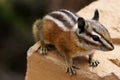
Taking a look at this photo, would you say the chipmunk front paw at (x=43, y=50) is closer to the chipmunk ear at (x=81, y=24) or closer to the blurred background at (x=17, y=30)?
the chipmunk ear at (x=81, y=24)

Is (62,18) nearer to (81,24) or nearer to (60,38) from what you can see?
(60,38)

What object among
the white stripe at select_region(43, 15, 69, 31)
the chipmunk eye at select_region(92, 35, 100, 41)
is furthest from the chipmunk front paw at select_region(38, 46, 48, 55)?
the chipmunk eye at select_region(92, 35, 100, 41)

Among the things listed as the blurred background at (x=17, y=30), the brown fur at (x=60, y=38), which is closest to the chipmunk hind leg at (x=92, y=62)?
the brown fur at (x=60, y=38)

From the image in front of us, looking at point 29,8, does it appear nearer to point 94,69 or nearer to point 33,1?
point 33,1

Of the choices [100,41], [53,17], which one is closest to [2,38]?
[53,17]

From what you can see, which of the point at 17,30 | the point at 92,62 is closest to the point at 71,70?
the point at 92,62

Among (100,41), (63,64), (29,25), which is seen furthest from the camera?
(29,25)
